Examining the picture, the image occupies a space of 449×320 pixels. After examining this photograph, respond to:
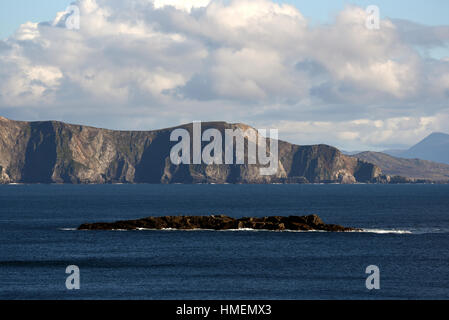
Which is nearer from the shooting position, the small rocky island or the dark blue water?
the dark blue water

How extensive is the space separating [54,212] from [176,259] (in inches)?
4247

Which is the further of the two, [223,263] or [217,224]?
[217,224]

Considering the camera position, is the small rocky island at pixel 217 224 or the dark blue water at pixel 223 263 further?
the small rocky island at pixel 217 224

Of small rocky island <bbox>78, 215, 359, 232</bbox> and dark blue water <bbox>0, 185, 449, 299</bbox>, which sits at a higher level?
small rocky island <bbox>78, 215, 359, 232</bbox>

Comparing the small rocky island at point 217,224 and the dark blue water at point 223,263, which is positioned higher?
the small rocky island at point 217,224

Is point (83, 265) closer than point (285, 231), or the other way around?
point (83, 265)

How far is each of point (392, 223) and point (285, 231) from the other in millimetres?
34822

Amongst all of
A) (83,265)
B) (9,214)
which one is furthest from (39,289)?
(9,214)

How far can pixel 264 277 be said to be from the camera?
265ft

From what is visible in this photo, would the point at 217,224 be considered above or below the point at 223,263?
above
